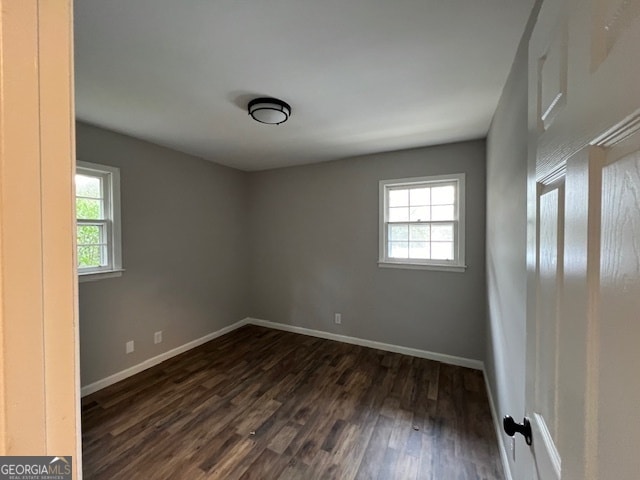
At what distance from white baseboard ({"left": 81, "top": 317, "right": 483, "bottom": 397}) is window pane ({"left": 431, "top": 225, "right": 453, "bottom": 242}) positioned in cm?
131

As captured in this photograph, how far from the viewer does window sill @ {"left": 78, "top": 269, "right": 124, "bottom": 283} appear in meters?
2.43

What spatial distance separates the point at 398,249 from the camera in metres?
3.32

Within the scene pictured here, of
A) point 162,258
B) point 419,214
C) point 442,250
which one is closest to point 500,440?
point 442,250

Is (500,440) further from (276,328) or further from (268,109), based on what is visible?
(276,328)

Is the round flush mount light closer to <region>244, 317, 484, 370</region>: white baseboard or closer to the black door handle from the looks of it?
the black door handle

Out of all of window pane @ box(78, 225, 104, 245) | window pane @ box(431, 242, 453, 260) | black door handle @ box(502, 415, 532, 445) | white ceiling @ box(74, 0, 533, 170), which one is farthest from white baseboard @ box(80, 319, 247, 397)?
black door handle @ box(502, 415, 532, 445)

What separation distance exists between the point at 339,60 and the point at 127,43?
3.70ft

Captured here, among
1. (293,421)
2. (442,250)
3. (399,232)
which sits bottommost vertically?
(293,421)

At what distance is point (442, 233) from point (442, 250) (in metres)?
0.19

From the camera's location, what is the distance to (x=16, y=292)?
35 cm

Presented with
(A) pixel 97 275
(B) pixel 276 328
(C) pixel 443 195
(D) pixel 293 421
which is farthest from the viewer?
(B) pixel 276 328

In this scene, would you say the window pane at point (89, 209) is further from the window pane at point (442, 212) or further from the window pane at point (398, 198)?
the window pane at point (442, 212)

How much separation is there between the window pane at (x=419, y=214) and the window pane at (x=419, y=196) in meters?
0.07

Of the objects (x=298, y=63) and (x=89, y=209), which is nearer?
(x=298, y=63)
